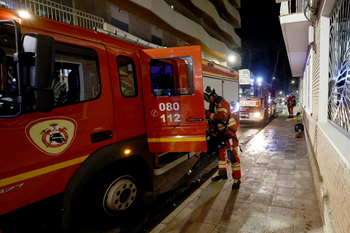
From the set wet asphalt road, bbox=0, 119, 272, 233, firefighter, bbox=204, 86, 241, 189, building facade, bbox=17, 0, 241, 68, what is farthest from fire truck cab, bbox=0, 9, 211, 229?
building facade, bbox=17, 0, 241, 68

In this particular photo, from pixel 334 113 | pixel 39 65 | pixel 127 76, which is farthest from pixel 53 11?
pixel 334 113

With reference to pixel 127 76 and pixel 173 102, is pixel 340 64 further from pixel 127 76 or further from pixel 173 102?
pixel 127 76

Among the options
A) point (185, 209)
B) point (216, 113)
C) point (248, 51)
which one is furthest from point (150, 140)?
point (248, 51)

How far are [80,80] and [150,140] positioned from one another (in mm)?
1363

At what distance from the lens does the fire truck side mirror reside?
1604 millimetres

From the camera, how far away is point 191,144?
10.8 ft

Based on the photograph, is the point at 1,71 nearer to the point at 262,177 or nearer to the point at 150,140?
the point at 150,140

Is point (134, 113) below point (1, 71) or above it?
below

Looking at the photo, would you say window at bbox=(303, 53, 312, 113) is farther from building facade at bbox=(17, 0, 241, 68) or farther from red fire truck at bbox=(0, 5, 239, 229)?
building facade at bbox=(17, 0, 241, 68)

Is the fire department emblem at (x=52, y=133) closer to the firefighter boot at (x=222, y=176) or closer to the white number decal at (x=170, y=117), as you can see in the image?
the white number decal at (x=170, y=117)

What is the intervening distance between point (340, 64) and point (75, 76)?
131 inches

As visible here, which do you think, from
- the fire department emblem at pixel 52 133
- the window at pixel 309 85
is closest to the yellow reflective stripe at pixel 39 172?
the fire department emblem at pixel 52 133

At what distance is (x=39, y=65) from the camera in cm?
163

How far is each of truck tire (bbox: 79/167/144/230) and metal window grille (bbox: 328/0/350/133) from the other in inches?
113
